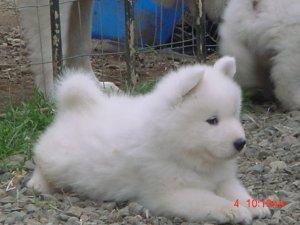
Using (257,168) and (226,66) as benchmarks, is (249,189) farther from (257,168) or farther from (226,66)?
(226,66)

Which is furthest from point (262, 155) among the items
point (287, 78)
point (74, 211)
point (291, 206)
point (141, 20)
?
point (141, 20)

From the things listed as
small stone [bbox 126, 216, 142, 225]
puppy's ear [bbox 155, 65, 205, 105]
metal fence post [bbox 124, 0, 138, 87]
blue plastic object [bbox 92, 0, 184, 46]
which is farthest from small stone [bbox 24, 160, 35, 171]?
blue plastic object [bbox 92, 0, 184, 46]

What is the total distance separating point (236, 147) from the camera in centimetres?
266

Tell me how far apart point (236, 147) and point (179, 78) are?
328mm

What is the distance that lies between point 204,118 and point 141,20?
3.60m

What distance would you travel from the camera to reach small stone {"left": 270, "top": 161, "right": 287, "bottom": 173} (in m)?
3.35

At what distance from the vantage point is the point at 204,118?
2.70 meters

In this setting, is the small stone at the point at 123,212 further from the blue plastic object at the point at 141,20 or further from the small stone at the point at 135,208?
the blue plastic object at the point at 141,20

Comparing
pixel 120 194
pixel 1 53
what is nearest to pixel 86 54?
pixel 1 53

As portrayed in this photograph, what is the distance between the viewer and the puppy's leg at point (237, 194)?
276 cm

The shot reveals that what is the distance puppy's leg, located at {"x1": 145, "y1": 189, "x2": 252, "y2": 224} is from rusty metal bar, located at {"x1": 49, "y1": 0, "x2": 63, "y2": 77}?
1790 mm

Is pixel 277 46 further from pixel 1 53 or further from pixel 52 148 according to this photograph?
pixel 1 53

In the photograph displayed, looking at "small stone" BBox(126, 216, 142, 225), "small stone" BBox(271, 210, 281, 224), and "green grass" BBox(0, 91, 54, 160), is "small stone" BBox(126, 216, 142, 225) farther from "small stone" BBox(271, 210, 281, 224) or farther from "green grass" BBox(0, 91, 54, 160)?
"green grass" BBox(0, 91, 54, 160)

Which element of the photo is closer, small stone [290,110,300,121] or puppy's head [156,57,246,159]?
puppy's head [156,57,246,159]
